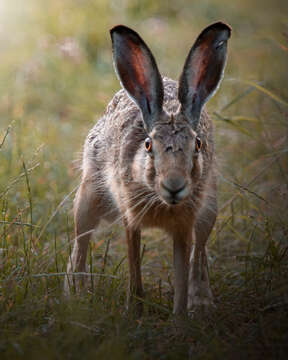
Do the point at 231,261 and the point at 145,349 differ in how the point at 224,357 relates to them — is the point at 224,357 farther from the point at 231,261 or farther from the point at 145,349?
the point at 231,261

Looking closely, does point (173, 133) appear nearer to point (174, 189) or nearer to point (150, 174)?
point (150, 174)

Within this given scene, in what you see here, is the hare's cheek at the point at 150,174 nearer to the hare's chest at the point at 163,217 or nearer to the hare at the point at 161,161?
the hare at the point at 161,161

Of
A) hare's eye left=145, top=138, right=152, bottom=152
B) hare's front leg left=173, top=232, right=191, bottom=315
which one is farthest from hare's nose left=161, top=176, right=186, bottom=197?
hare's front leg left=173, top=232, right=191, bottom=315

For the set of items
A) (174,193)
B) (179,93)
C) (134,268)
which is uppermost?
(179,93)

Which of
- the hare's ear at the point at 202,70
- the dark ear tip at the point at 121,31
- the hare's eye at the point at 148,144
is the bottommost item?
the hare's eye at the point at 148,144

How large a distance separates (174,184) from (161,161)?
0.74 feet

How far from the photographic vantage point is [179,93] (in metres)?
3.85

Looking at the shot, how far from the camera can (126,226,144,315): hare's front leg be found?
414 centimetres

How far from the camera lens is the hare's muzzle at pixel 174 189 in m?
3.32

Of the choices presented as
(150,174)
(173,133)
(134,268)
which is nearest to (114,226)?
(134,268)

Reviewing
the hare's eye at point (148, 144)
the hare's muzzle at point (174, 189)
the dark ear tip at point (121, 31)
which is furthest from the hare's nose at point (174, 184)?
the dark ear tip at point (121, 31)

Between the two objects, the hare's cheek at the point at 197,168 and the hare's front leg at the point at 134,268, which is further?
the hare's front leg at the point at 134,268

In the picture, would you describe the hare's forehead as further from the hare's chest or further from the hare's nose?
the hare's chest

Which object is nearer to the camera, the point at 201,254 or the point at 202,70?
the point at 202,70
